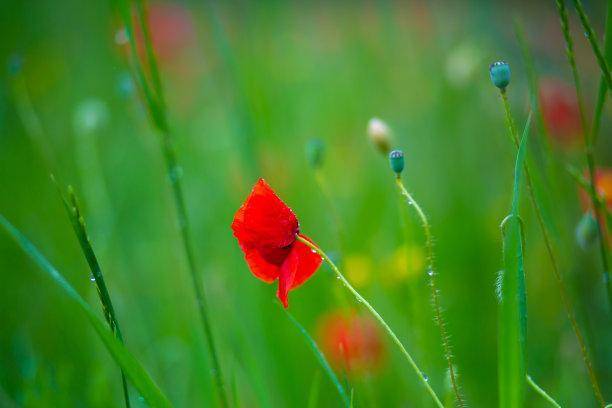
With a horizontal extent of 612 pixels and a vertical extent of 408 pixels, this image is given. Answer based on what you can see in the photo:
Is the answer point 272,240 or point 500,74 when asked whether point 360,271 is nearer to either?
point 272,240

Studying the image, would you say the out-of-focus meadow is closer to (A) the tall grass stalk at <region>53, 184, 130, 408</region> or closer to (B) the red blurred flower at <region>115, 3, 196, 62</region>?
(B) the red blurred flower at <region>115, 3, 196, 62</region>

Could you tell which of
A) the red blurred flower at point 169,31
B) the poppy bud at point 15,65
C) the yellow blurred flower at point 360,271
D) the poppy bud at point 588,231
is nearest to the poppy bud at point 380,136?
the poppy bud at point 588,231

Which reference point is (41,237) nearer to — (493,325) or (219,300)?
(219,300)

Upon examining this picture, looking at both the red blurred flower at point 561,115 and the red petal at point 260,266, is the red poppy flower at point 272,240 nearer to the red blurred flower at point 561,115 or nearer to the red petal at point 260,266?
the red petal at point 260,266

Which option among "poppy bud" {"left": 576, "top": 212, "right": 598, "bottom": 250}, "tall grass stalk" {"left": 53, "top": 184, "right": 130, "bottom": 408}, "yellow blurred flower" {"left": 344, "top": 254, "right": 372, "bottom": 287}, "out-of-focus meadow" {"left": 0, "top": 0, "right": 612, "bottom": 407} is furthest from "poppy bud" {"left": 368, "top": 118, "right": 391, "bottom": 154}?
"tall grass stalk" {"left": 53, "top": 184, "right": 130, "bottom": 408}

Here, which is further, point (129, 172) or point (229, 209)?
point (129, 172)

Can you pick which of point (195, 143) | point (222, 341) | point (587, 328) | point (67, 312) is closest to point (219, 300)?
point (222, 341)
